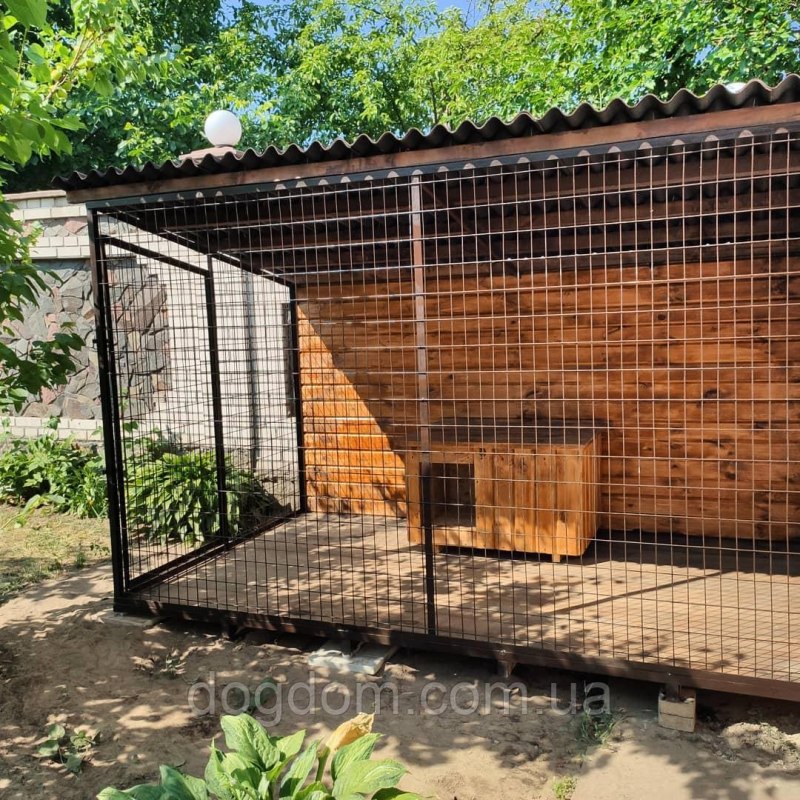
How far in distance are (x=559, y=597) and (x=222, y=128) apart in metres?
3.82

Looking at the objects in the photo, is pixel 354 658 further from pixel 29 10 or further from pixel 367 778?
pixel 29 10

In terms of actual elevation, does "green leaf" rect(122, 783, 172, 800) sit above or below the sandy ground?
above

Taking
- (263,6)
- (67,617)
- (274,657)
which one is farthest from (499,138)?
(263,6)

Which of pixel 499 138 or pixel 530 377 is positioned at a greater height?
pixel 499 138

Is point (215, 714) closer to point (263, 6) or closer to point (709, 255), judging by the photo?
point (709, 255)

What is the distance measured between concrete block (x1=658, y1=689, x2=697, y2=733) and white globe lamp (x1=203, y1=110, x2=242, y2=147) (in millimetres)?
4312

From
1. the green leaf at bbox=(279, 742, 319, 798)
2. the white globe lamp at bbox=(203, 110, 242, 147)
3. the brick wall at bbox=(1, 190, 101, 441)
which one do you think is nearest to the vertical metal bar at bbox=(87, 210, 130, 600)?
the white globe lamp at bbox=(203, 110, 242, 147)

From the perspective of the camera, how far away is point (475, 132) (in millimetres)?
3305

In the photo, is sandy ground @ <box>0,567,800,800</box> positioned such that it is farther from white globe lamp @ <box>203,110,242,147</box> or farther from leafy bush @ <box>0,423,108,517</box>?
white globe lamp @ <box>203,110,242,147</box>

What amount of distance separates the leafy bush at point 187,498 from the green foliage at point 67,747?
2.49 meters

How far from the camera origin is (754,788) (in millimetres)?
2760

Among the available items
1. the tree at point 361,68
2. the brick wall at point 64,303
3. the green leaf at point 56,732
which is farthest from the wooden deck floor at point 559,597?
the tree at point 361,68

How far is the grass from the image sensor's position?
545cm

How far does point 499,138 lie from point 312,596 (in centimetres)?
294
